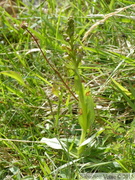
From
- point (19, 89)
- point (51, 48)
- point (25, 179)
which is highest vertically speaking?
point (51, 48)

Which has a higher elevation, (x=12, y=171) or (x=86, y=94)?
(x=86, y=94)

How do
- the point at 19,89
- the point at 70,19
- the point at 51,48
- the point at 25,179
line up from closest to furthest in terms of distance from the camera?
the point at 70,19 → the point at 25,179 → the point at 19,89 → the point at 51,48

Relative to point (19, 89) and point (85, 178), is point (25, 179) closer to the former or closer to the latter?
point (85, 178)

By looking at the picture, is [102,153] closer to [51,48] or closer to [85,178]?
[85,178]

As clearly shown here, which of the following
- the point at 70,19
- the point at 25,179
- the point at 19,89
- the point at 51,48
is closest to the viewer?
the point at 70,19

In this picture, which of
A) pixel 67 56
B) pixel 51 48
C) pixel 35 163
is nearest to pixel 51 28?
pixel 51 48

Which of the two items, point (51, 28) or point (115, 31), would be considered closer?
point (115, 31)
